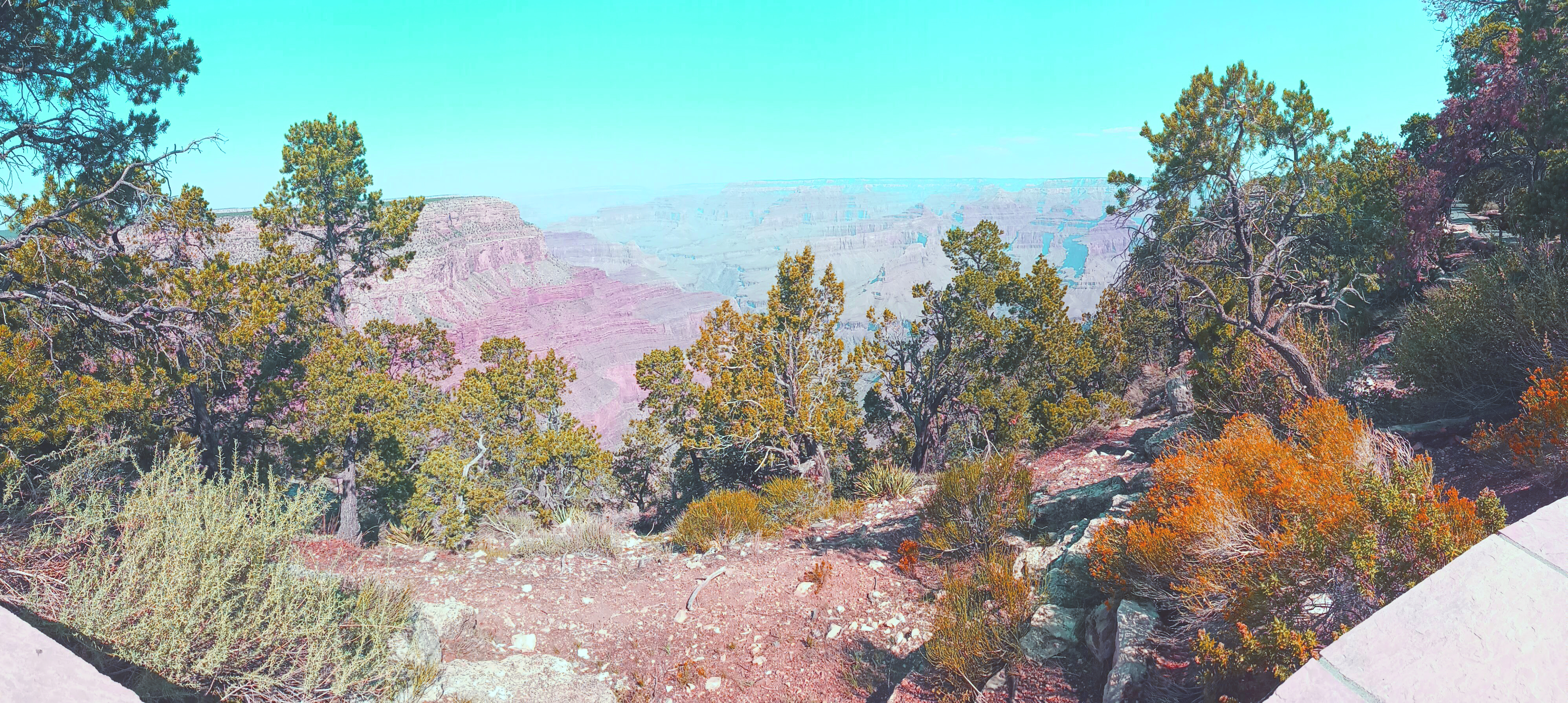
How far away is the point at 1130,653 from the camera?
3.38m

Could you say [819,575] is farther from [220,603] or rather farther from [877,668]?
[220,603]

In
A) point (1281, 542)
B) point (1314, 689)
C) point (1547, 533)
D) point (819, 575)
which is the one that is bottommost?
point (819, 575)

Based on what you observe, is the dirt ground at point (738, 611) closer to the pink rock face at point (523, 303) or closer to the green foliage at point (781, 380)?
the green foliage at point (781, 380)

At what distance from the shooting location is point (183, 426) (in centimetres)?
1059

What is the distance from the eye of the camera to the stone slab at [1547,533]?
7.30 feet

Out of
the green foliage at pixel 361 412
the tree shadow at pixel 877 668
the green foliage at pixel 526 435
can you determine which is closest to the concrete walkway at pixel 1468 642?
the tree shadow at pixel 877 668

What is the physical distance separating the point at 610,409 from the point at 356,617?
65006 mm

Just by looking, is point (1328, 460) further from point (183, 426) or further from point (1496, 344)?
point (183, 426)

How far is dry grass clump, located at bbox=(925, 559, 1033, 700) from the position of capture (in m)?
4.07

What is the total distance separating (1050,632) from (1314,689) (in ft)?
7.53

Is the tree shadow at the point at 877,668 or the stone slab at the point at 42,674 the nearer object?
the stone slab at the point at 42,674

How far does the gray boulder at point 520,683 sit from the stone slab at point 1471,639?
15.0ft

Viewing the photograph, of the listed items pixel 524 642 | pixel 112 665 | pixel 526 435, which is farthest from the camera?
pixel 526 435

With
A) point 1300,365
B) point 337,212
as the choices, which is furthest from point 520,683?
point 337,212
